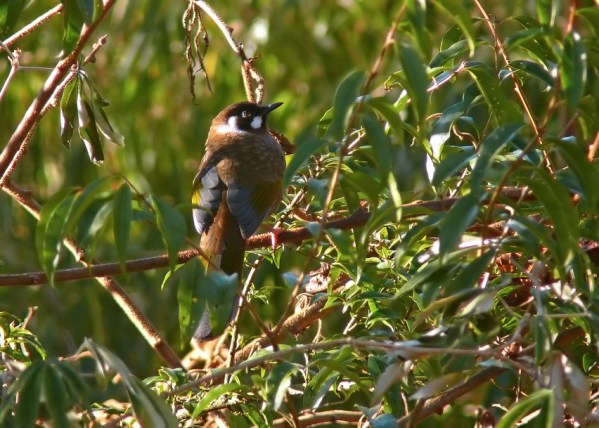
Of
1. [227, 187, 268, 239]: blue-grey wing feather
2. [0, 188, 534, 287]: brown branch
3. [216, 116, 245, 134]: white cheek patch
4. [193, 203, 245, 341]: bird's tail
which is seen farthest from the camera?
[216, 116, 245, 134]: white cheek patch

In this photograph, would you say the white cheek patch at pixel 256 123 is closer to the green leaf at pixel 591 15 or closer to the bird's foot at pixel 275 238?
the bird's foot at pixel 275 238

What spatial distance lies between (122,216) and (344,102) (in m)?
0.48

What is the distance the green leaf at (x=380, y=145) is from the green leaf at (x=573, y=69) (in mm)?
362

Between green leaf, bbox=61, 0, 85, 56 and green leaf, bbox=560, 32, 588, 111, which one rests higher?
green leaf, bbox=61, 0, 85, 56

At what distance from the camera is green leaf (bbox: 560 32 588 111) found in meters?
1.88

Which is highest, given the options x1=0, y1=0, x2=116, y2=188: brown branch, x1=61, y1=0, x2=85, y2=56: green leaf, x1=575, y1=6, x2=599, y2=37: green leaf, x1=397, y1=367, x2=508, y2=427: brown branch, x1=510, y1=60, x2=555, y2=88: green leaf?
x1=61, y1=0, x2=85, y2=56: green leaf

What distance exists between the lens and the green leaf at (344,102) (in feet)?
6.44

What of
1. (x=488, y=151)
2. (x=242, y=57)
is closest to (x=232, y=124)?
(x=242, y=57)

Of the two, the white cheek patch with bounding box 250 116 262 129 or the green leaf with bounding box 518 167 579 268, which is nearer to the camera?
the green leaf with bounding box 518 167 579 268

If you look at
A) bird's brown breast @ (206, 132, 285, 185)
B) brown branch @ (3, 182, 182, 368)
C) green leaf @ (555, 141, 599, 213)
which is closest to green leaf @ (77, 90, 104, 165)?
brown branch @ (3, 182, 182, 368)

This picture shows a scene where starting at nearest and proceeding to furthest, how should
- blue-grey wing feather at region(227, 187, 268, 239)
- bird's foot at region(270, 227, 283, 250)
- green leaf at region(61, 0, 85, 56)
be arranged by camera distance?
green leaf at region(61, 0, 85, 56), bird's foot at region(270, 227, 283, 250), blue-grey wing feather at region(227, 187, 268, 239)

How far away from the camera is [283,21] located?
7.07 m

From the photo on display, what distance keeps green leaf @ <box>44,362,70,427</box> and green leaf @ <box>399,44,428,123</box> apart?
82 cm

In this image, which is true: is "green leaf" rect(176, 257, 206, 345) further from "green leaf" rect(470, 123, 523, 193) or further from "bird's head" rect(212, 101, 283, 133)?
"bird's head" rect(212, 101, 283, 133)
